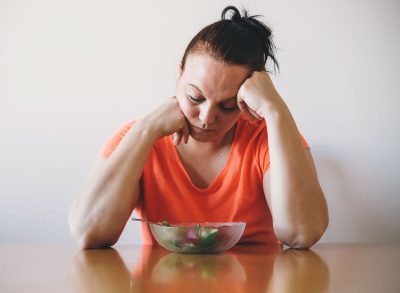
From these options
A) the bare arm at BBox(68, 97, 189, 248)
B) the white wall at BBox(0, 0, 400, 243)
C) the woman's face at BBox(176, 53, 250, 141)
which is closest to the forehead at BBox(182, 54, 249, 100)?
the woman's face at BBox(176, 53, 250, 141)

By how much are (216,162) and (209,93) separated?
11.3 inches

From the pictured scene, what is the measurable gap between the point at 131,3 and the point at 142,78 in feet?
1.00

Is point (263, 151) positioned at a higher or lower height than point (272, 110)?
lower

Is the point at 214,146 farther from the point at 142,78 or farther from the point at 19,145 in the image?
the point at 19,145

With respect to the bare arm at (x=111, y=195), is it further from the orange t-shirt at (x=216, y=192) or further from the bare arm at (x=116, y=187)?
the orange t-shirt at (x=216, y=192)

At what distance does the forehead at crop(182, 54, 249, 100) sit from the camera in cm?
114

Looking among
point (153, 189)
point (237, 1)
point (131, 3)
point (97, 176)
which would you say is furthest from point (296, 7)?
point (97, 176)

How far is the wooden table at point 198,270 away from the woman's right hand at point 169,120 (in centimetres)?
32

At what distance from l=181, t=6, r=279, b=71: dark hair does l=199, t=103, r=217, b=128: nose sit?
13 cm

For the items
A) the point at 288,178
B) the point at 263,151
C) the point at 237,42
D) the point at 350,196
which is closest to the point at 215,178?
the point at 263,151

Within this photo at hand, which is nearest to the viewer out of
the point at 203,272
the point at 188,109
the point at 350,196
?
the point at 203,272

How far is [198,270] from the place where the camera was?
0.75 metres

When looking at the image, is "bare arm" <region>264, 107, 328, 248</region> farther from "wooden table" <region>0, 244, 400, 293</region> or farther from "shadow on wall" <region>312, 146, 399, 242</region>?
"shadow on wall" <region>312, 146, 399, 242</region>

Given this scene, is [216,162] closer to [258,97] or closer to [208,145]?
[208,145]
